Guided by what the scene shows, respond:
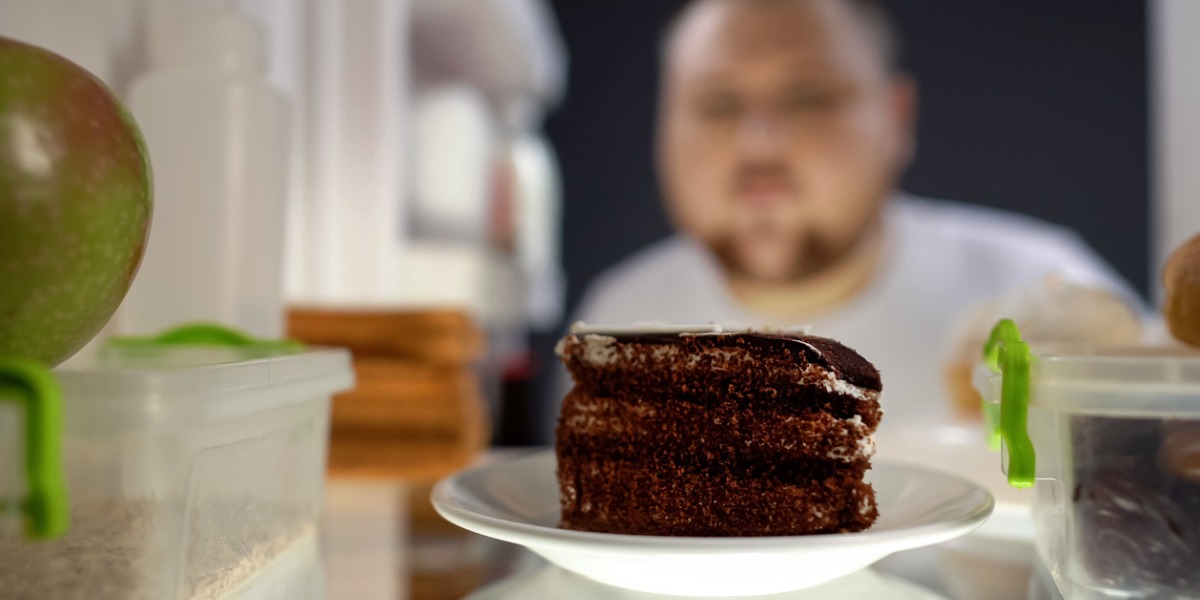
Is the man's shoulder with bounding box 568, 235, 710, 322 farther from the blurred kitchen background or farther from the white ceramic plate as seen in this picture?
the white ceramic plate

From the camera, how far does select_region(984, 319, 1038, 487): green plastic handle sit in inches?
14.4

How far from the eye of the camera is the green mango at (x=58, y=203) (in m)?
0.28

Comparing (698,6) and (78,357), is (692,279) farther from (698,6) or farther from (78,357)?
(78,357)

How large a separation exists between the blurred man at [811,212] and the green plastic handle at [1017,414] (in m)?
1.43

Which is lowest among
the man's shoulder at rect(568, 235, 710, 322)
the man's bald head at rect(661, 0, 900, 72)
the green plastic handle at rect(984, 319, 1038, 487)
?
the green plastic handle at rect(984, 319, 1038, 487)

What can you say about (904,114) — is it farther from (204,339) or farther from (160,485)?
(160,485)

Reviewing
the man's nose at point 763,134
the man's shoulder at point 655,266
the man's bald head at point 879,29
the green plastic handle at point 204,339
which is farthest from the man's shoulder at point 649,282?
the green plastic handle at point 204,339

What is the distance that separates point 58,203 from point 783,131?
1793 mm

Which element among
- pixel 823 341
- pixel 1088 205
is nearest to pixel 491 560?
pixel 823 341

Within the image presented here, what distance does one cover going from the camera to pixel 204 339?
1.67 feet

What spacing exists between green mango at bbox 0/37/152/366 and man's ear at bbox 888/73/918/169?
6.00ft

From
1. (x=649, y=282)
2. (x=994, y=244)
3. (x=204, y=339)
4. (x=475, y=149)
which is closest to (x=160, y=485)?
(x=204, y=339)

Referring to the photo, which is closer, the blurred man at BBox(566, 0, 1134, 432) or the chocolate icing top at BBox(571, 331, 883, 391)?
the chocolate icing top at BBox(571, 331, 883, 391)

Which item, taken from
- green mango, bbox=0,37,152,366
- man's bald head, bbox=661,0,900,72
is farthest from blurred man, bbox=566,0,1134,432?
green mango, bbox=0,37,152,366
